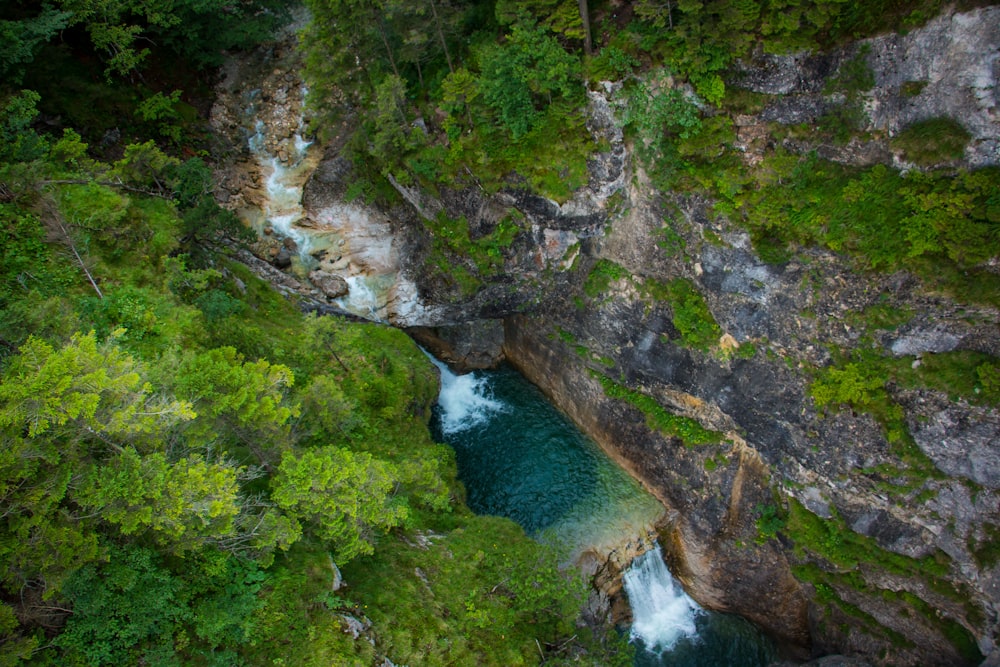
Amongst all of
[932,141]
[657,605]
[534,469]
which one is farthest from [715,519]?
[932,141]

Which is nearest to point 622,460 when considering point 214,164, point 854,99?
point 854,99

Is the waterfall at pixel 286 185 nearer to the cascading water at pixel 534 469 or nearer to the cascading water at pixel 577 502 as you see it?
the cascading water at pixel 534 469

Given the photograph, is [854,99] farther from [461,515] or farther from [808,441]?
[461,515]

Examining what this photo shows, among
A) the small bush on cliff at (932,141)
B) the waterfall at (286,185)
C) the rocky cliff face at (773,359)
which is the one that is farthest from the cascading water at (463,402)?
the small bush on cliff at (932,141)

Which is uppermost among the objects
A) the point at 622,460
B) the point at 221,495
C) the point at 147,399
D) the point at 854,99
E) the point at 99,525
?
the point at 854,99

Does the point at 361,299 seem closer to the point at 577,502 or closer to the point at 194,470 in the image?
the point at 577,502

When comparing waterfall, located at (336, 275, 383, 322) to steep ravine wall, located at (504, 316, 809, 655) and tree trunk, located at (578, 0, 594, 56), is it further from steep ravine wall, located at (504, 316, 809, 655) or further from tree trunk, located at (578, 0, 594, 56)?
tree trunk, located at (578, 0, 594, 56)
